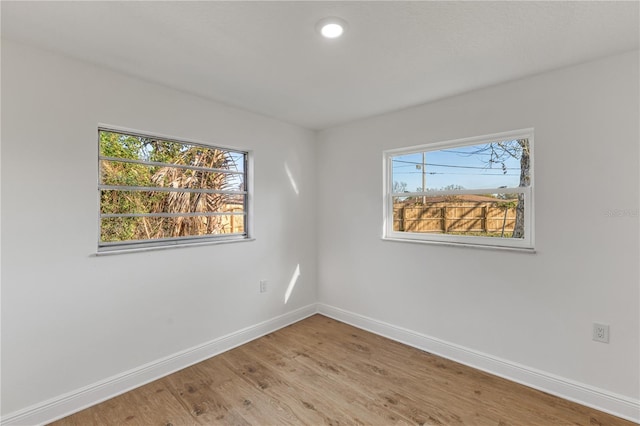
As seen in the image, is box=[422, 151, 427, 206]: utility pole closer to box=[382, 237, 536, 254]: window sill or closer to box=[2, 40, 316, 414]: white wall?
box=[382, 237, 536, 254]: window sill

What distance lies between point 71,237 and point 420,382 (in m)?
2.74

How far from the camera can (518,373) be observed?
2.25m

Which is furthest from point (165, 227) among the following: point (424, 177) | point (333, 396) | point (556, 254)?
point (556, 254)

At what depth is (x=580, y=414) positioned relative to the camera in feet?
6.19

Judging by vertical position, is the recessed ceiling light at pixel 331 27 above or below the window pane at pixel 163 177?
above

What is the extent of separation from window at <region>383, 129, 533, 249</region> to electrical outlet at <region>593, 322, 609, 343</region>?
642 millimetres

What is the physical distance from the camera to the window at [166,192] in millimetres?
2195

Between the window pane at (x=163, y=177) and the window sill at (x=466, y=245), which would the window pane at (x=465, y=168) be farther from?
the window pane at (x=163, y=177)

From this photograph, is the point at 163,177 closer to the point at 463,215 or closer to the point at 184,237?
the point at 184,237

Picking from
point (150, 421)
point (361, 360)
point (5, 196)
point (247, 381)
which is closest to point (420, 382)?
point (361, 360)

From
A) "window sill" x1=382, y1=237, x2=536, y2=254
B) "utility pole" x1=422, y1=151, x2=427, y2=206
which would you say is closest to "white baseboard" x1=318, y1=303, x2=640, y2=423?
"window sill" x1=382, y1=237, x2=536, y2=254

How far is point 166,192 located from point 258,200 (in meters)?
0.91

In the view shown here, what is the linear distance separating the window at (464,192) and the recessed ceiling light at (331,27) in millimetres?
1550

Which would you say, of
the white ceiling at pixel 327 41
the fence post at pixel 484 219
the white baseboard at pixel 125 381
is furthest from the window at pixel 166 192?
the fence post at pixel 484 219
